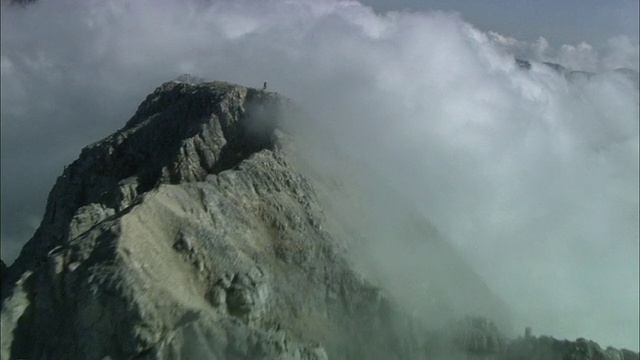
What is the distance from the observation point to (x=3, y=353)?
34.9 meters

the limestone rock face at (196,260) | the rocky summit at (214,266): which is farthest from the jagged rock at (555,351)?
the limestone rock face at (196,260)

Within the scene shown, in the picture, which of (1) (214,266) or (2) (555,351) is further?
(2) (555,351)

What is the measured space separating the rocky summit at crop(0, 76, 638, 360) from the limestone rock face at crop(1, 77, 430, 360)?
7 centimetres

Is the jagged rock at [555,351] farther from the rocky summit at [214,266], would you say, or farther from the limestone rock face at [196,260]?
the limestone rock face at [196,260]

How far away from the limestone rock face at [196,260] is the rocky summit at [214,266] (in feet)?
0.24

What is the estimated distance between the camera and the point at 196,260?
38938 millimetres

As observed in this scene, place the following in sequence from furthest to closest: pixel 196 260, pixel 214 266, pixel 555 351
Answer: pixel 555 351 → pixel 214 266 → pixel 196 260

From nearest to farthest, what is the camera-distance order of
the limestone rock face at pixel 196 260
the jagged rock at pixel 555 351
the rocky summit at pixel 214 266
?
the limestone rock face at pixel 196 260 → the rocky summit at pixel 214 266 → the jagged rock at pixel 555 351

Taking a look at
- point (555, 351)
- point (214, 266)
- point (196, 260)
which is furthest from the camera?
point (555, 351)

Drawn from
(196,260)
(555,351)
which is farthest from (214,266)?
(555,351)

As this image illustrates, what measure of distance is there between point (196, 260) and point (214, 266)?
2.92ft

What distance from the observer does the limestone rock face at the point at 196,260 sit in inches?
1383

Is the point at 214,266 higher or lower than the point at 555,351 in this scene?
lower

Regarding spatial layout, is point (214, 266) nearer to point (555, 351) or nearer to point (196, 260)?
point (196, 260)
